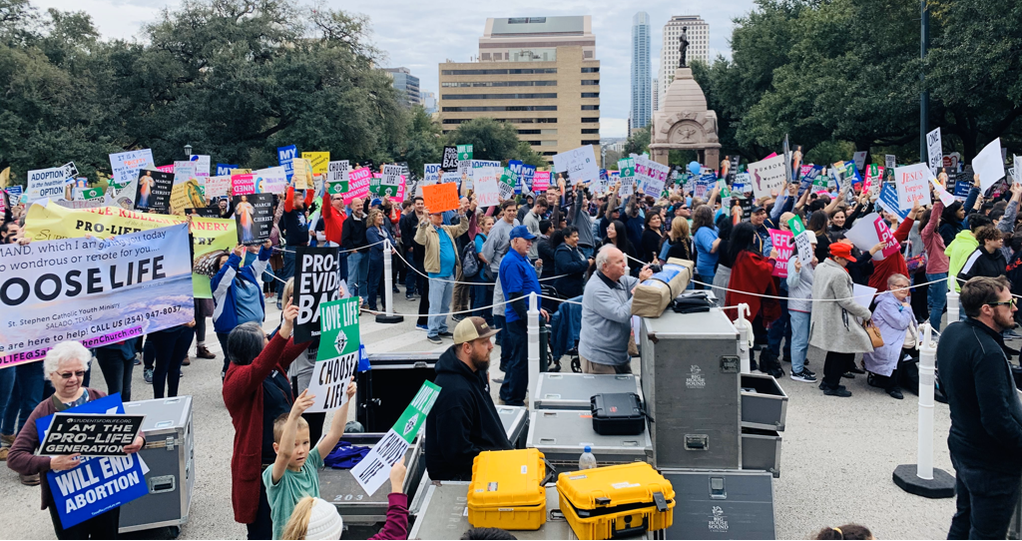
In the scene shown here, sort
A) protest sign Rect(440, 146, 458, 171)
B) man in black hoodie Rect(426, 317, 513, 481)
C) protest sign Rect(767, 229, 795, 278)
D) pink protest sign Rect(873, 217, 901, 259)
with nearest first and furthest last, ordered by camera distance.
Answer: man in black hoodie Rect(426, 317, 513, 481), pink protest sign Rect(873, 217, 901, 259), protest sign Rect(767, 229, 795, 278), protest sign Rect(440, 146, 458, 171)

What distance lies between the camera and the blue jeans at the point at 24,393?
729cm

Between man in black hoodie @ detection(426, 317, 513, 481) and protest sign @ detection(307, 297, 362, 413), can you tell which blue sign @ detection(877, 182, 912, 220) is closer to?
man in black hoodie @ detection(426, 317, 513, 481)

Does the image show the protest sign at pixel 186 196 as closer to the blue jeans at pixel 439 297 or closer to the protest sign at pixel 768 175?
the blue jeans at pixel 439 297

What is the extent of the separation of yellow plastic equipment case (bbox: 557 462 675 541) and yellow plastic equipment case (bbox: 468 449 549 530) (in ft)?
0.51

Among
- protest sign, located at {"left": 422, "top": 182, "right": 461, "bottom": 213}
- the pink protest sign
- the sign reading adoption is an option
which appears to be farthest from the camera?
protest sign, located at {"left": 422, "top": 182, "right": 461, "bottom": 213}

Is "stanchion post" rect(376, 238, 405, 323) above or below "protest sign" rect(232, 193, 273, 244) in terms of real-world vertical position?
below

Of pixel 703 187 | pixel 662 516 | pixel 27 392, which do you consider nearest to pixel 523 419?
pixel 662 516

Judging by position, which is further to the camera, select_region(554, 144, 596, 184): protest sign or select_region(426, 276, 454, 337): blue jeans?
select_region(554, 144, 596, 184): protest sign

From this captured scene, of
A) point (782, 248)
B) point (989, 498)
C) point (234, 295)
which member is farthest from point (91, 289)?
point (782, 248)

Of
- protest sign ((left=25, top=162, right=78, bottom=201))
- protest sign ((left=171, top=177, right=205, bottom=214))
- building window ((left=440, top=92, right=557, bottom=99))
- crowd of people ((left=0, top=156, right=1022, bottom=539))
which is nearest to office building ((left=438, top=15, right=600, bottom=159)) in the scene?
building window ((left=440, top=92, right=557, bottom=99))

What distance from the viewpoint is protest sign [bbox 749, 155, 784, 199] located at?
46.3 ft

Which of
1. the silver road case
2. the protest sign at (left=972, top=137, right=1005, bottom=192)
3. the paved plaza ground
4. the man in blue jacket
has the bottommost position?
the paved plaza ground

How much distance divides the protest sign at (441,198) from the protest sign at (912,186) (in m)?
6.51

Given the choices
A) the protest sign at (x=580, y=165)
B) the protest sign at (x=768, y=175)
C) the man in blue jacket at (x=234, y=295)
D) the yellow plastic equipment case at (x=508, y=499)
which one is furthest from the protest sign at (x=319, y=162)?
the yellow plastic equipment case at (x=508, y=499)
